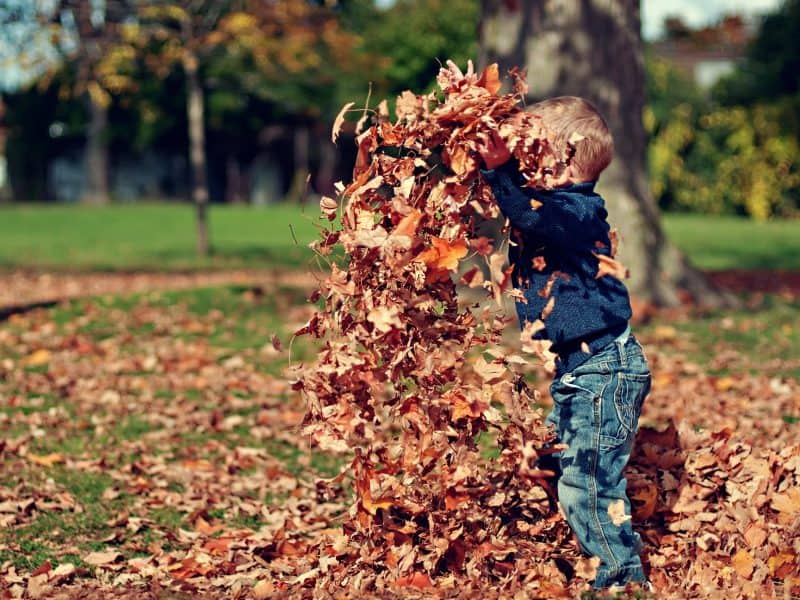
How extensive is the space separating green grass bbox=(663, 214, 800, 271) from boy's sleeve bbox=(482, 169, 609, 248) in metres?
12.5

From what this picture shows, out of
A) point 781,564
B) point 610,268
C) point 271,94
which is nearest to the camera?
point 610,268

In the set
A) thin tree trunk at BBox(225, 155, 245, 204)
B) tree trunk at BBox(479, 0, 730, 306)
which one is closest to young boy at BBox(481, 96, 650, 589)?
tree trunk at BBox(479, 0, 730, 306)

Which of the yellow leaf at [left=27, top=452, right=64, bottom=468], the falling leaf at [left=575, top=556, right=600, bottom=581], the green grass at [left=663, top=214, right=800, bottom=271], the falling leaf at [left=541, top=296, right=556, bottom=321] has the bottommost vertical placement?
the green grass at [left=663, top=214, right=800, bottom=271]

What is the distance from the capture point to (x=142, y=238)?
22.1 meters

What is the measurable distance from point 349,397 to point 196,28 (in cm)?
1576

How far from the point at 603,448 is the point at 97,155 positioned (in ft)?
133

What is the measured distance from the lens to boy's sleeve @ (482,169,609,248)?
3.44 metres

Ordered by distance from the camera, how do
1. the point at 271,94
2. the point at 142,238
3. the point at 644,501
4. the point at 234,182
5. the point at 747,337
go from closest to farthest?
1. the point at 644,501
2. the point at 747,337
3. the point at 142,238
4. the point at 271,94
5. the point at 234,182

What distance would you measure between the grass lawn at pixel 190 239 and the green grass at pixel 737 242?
0.05 feet

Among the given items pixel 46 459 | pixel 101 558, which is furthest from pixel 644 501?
pixel 46 459

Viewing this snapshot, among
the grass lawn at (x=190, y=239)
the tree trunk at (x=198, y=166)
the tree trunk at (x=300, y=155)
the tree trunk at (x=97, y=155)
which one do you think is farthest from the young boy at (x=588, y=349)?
the tree trunk at (x=300, y=155)

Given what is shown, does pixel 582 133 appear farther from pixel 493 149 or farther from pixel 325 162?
pixel 325 162

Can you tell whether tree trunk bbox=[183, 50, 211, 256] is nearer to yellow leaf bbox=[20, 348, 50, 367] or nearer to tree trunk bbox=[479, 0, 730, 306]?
tree trunk bbox=[479, 0, 730, 306]

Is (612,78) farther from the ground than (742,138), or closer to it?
farther from the ground
